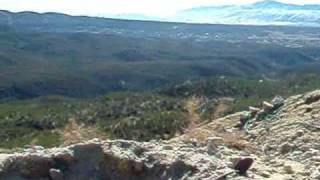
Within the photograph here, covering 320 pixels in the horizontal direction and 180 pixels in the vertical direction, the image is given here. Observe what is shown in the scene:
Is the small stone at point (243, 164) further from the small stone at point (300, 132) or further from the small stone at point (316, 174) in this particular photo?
the small stone at point (300, 132)

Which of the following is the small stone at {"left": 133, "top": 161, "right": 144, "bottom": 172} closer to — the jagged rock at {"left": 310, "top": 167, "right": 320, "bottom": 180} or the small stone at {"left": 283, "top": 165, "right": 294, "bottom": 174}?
the small stone at {"left": 283, "top": 165, "right": 294, "bottom": 174}

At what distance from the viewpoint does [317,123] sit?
1678 centimetres

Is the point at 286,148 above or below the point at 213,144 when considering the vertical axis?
below

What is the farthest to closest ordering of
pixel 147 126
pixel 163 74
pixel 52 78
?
pixel 163 74
pixel 52 78
pixel 147 126

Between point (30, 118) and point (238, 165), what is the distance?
77808mm

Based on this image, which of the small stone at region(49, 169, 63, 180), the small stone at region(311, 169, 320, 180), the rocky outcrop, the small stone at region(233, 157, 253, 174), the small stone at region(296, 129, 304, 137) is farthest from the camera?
the small stone at region(296, 129, 304, 137)

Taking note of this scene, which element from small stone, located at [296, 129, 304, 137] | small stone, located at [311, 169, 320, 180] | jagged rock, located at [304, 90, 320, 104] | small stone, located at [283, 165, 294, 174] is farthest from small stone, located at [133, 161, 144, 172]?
jagged rock, located at [304, 90, 320, 104]

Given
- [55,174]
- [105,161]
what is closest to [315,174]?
[105,161]

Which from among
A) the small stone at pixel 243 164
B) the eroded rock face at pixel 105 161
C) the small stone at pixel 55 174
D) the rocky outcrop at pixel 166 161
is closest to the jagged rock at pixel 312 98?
the rocky outcrop at pixel 166 161

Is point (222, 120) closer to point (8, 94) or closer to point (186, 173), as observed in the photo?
point (186, 173)

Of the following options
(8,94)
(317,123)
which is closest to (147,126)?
(317,123)

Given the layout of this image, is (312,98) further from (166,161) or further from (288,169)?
(166,161)

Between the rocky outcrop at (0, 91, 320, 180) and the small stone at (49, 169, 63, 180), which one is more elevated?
the rocky outcrop at (0, 91, 320, 180)

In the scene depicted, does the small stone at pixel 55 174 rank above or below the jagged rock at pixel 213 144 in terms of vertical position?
below
